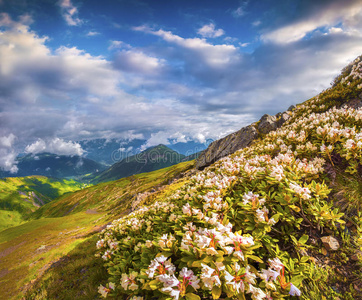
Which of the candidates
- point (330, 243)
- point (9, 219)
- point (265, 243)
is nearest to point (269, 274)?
point (265, 243)

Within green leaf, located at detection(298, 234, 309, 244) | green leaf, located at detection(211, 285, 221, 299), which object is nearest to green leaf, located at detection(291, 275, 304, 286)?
green leaf, located at detection(298, 234, 309, 244)

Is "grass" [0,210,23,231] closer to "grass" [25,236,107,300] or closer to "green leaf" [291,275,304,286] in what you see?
"grass" [25,236,107,300]

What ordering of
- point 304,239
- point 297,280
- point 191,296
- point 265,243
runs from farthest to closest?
point 265,243
point 304,239
point 297,280
point 191,296

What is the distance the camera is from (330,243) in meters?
3.47

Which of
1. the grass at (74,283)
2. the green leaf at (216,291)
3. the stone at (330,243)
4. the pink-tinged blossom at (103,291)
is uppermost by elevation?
the green leaf at (216,291)

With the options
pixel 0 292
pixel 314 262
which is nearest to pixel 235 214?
pixel 314 262

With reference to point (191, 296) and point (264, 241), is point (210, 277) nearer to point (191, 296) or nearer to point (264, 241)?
point (191, 296)

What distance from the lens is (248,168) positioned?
18.1 feet

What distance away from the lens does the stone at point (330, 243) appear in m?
3.43

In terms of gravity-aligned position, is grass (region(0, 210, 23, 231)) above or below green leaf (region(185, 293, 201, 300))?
below

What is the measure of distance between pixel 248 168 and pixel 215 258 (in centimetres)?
360

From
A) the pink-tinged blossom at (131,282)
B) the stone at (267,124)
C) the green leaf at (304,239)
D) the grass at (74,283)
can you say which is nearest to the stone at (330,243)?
the green leaf at (304,239)

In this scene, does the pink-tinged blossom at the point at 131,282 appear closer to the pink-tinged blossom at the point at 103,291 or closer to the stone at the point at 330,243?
the pink-tinged blossom at the point at 103,291

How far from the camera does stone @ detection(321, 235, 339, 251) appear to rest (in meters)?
3.43
